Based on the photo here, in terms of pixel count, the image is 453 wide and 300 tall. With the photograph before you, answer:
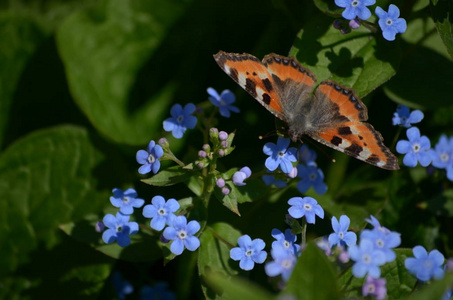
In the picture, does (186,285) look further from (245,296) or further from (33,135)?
(245,296)

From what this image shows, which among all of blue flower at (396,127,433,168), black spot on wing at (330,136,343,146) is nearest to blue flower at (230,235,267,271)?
black spot on wing at (330,136,343,146)

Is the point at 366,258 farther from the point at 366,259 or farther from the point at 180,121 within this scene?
the point at 180,121

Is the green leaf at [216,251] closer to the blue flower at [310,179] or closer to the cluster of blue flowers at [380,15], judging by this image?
the blue flower at [310,179]

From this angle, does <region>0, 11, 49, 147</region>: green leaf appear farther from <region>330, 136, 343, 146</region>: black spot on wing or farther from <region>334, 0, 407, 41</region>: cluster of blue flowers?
<region>330, 136, 343, 146</region>: black spot on wing

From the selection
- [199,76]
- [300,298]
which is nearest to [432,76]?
[199,76]

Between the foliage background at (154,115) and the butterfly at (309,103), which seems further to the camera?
the foliage background at (154,115)

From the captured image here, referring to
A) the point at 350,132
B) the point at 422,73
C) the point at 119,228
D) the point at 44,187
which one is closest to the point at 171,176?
the point at 119,228

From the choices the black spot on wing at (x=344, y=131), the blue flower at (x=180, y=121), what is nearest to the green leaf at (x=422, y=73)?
the black spot on wing at (x=344, y=131)
